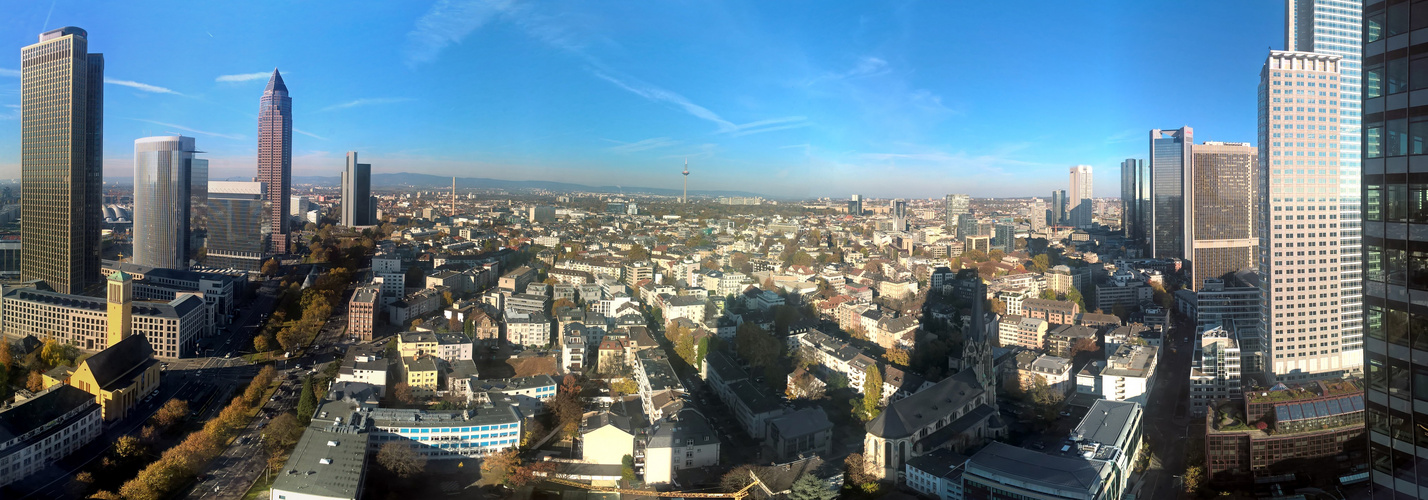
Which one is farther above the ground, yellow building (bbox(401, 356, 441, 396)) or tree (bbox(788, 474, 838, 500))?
yellow building (bbox(401, 356, 441, 396))

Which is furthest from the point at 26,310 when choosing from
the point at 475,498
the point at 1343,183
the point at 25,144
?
the point at 1343,183

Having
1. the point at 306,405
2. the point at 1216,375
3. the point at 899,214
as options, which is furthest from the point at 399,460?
the point at 899,214

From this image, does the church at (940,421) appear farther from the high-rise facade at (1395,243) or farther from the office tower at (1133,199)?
the office tower at (1133,199)

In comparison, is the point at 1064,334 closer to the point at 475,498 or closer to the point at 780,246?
the point at 780,246

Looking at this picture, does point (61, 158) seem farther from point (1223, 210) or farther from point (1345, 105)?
point (1223, 210)

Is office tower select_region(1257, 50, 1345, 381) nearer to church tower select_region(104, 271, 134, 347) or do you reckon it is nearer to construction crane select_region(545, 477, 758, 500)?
construction crane select_region(545, 477, 758, 500)

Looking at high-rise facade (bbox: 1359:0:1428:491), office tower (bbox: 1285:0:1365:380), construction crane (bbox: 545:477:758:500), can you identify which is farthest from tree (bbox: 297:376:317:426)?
office tower (bbox: 1285:0:1365:380)

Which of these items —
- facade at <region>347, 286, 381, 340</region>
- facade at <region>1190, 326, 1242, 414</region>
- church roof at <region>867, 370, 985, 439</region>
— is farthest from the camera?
facade at <region>347, 286, 381, 340</region>
